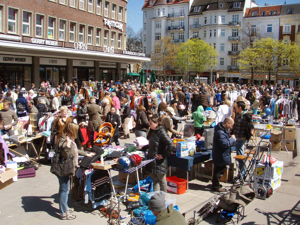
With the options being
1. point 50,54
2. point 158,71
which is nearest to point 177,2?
point 158,71

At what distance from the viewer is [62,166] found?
5.43 metres

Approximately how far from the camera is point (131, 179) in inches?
289

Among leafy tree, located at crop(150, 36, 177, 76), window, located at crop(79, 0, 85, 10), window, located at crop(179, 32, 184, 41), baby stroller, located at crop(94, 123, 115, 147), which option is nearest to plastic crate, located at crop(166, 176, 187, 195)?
baby stroller, located at crop(94, 123, 115, 147)

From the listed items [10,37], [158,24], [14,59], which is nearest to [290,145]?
[10,37]

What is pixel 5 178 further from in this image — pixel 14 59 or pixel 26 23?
pixel 26 23

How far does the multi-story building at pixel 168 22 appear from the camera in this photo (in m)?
66.9

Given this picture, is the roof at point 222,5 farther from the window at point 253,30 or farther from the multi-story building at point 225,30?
the window at point 253,30

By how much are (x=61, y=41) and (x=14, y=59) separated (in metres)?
6.46

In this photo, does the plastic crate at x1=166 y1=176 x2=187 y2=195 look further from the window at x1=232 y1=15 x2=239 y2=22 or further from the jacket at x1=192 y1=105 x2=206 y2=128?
the window at x1=232 y1=15 x2=239 y2=22

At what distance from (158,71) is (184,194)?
183ft

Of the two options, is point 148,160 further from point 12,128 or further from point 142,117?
point 12,128

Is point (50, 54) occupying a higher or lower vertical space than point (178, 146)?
higher

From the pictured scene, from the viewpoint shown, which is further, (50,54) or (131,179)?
(50,54)

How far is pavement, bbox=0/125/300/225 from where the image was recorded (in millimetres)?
5504
